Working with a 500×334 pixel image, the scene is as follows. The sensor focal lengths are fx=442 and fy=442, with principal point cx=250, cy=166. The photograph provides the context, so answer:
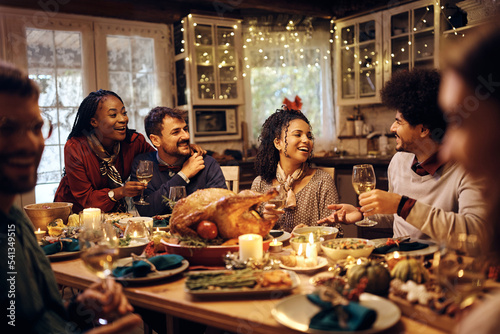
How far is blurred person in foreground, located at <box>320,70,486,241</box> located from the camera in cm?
169

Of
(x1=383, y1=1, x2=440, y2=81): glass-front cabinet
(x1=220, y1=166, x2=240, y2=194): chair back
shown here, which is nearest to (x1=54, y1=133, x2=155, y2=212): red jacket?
(x1=220, y1=166, x2=240, y2=194): chair back

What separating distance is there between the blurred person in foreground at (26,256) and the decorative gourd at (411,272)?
2.44 ft

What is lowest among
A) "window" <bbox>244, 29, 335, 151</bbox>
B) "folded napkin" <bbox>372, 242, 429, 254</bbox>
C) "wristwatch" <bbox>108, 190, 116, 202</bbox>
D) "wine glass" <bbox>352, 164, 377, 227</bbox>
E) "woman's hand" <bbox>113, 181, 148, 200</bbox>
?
"folded napkin" <bbox>372, 242, 429, 254</bbox>

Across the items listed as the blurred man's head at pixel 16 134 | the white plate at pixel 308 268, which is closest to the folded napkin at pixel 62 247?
the blurred man's head at pixel 16 134

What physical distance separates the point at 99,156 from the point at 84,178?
19 centimetres

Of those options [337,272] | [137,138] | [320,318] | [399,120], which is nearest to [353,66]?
[137,138]

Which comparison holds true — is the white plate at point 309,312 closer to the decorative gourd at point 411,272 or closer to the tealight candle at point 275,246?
the decorative gourd at point 411,272

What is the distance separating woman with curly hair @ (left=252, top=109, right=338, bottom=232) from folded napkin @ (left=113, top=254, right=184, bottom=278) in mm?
1190

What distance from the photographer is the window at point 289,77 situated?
19.6ft

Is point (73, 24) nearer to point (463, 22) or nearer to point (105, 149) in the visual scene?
point (105, 149)

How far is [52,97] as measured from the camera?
4.72 metres

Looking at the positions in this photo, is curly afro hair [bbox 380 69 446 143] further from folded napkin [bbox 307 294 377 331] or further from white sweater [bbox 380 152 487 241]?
folded napkin [bbox 307 294 377 331]

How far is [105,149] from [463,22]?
3.69 metres

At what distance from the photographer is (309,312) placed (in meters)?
1.14
